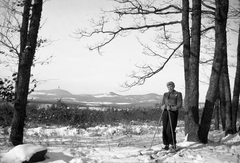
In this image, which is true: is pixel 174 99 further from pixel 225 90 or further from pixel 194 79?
pixel 225 90

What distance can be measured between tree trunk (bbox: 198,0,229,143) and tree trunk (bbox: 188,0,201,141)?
0.23 m

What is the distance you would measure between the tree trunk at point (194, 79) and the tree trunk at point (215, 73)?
0.23 m

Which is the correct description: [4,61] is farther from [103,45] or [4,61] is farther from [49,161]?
[49,161]

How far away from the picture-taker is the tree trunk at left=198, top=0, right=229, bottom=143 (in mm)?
6515

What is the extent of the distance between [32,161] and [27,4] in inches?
207

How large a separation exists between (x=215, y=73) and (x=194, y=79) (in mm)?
630

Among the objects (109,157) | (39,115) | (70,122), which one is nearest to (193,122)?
(109,157)

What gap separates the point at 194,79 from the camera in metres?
6.83

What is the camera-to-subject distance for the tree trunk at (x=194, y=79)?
654 cm

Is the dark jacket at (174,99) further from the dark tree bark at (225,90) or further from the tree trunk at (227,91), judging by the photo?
the dark tree bark at (225,90)

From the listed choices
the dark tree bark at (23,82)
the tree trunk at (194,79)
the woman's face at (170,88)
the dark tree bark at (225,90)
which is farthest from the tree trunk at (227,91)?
the dark tree bark at (23,82)

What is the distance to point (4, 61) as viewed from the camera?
8969mm

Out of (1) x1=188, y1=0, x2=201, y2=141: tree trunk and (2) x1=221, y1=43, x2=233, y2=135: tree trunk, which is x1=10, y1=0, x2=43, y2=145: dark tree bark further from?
(2) x1=221, y1=43, x2=233, y2=135: tree trunk

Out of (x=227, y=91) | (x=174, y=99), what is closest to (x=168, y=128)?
(x=174, y=99)
